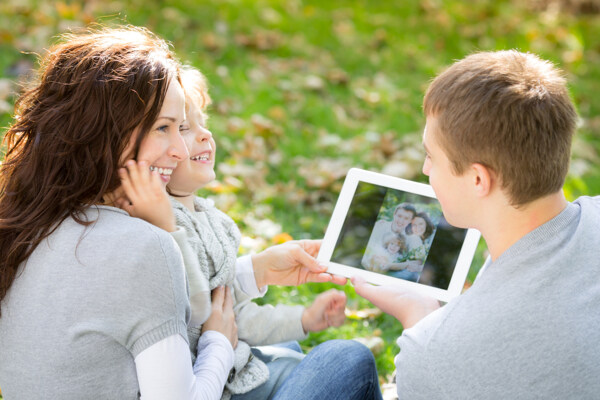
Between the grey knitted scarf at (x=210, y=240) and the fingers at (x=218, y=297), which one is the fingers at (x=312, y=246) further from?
the fingers at (x=218, y=297)

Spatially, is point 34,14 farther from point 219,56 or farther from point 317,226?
point 317,226

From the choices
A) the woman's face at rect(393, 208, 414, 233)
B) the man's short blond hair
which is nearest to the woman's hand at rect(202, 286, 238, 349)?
the woman's face at rect(393, 208, 414, 233)

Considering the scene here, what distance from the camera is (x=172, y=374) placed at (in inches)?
57.4

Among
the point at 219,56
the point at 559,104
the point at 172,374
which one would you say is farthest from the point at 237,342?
the point at 219,56

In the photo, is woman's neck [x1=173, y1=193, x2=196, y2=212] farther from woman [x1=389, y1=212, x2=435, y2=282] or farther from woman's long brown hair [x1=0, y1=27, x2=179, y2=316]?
woman [x1=389, y1=212, x2=435, y2=282]

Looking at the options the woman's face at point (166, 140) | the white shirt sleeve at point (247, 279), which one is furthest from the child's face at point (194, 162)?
the white shirt sleeve at point (247, 279)

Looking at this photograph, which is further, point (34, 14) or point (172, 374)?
point (34, 14)

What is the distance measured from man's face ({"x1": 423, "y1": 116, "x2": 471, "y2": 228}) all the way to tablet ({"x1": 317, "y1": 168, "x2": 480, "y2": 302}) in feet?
1.16

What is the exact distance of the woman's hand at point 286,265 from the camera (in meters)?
2.21

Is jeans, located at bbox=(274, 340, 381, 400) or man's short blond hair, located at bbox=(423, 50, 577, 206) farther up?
man's short blond hair, located at bbox=(423, 50, 577, 206)

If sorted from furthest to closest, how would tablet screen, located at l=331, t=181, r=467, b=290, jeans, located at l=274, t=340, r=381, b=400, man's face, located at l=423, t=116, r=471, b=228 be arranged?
tablet screen, located at l=331, t=181, r=467, b=290
jeans, located at l=274, t=340, r=381, b=400
man's face, located at l=423, t=116, r=471, b=228

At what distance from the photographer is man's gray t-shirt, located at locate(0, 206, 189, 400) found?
1.41 m

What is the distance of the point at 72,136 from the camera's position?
1535 mm

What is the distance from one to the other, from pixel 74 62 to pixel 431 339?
1.08 m
